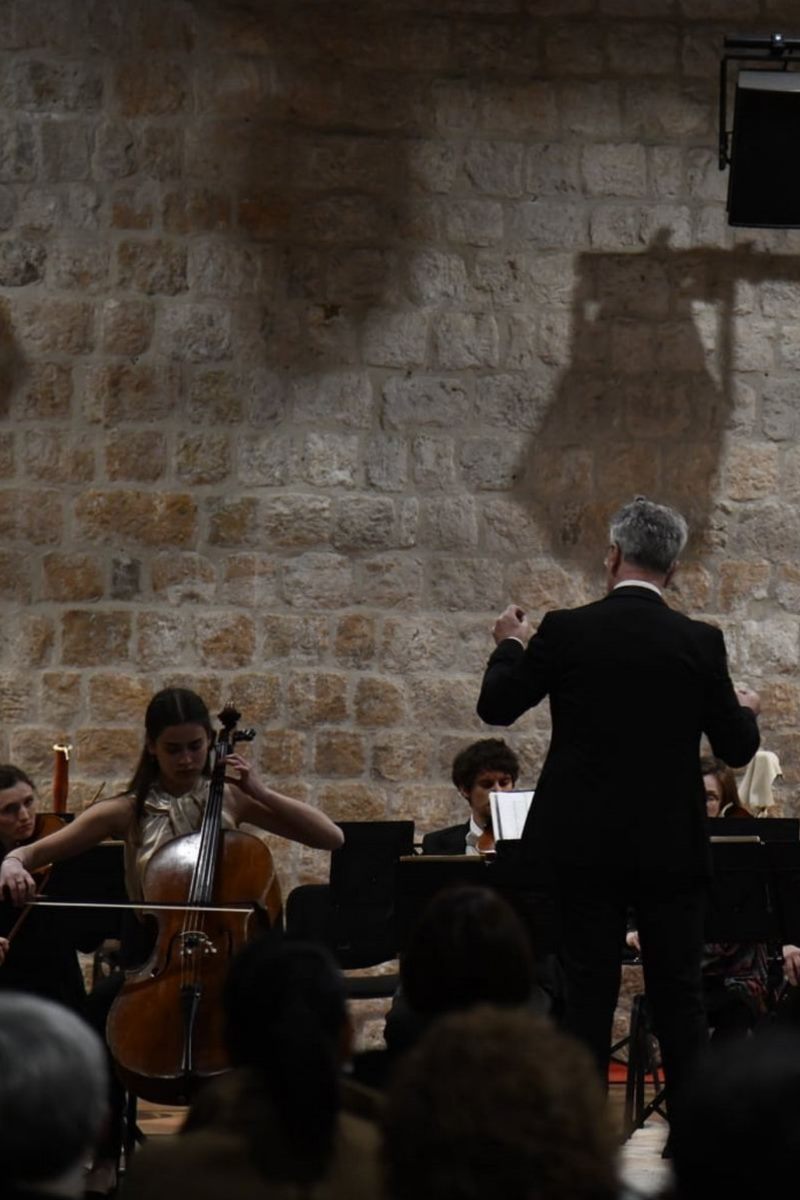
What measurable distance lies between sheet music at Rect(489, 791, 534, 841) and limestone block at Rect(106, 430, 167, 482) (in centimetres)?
309

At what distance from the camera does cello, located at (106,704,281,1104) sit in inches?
179

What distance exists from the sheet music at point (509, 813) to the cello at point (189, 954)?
776 millimetres

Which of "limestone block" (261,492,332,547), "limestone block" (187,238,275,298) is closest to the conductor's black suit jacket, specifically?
"limestone block" (261,492,332,547)

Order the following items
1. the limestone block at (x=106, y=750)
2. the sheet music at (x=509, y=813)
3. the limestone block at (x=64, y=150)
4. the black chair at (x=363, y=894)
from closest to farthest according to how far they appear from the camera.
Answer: the sheet music at (x=509, y=813)
the black chair at (x=363, y=894)
the limestone block at (x=106, y=750)
the limestone block at (x=64, y=150)

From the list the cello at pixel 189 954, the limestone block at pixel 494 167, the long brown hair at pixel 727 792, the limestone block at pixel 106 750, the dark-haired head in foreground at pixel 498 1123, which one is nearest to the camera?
the dark-haired head in foreground at pixel 498 1123

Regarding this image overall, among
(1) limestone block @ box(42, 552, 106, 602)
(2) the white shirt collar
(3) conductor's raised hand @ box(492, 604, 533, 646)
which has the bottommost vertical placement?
(3) conductor's raised hand @ box(492, 604, 533, 646)

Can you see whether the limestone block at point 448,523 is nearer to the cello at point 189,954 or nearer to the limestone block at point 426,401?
the limestone block at point 426,401

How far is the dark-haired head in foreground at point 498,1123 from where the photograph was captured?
1514 millimetres

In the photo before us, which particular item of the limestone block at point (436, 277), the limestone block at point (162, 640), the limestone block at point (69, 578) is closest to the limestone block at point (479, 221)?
the limestone block at point (436, 277)

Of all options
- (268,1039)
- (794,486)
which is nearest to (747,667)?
(794,486)

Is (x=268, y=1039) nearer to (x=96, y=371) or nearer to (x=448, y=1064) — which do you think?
(x=448, y=1064)

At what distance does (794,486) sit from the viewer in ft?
27.3

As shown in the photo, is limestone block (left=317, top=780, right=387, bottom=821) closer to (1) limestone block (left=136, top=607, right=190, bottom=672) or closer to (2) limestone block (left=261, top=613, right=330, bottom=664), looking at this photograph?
(2) limestone block (left=261, top=613, right=330, bottom=664)

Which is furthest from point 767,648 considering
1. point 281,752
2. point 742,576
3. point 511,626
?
point 511,626
